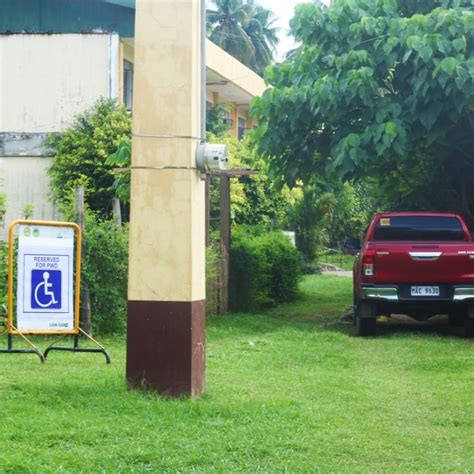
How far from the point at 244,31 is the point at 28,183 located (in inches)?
1358

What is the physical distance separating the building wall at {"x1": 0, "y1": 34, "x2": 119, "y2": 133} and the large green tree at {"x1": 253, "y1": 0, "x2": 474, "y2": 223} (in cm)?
865

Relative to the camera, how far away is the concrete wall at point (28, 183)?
23812 mm

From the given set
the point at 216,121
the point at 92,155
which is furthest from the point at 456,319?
the point at 216,121

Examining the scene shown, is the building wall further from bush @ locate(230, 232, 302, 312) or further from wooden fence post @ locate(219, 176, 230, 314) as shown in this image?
wooden fence post @ locate(219, 176, 230, 314)

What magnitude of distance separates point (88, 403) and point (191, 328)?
103 centimetres

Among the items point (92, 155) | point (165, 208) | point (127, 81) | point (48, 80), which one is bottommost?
point (165, 208)

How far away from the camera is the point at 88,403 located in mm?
7492

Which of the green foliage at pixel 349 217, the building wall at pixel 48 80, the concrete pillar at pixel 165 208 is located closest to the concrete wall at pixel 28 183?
the building wall at pixel 48 80

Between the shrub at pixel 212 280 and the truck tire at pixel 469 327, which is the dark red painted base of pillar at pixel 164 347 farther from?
the shrub at pixel 212 280

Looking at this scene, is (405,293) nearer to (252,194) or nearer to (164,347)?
(164,347)

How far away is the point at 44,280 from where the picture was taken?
10055mm

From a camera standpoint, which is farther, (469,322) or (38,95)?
(38,95)

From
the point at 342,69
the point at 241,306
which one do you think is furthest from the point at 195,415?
the point at 241,306

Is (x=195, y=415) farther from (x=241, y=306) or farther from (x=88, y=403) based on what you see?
(x=241, y=306)
